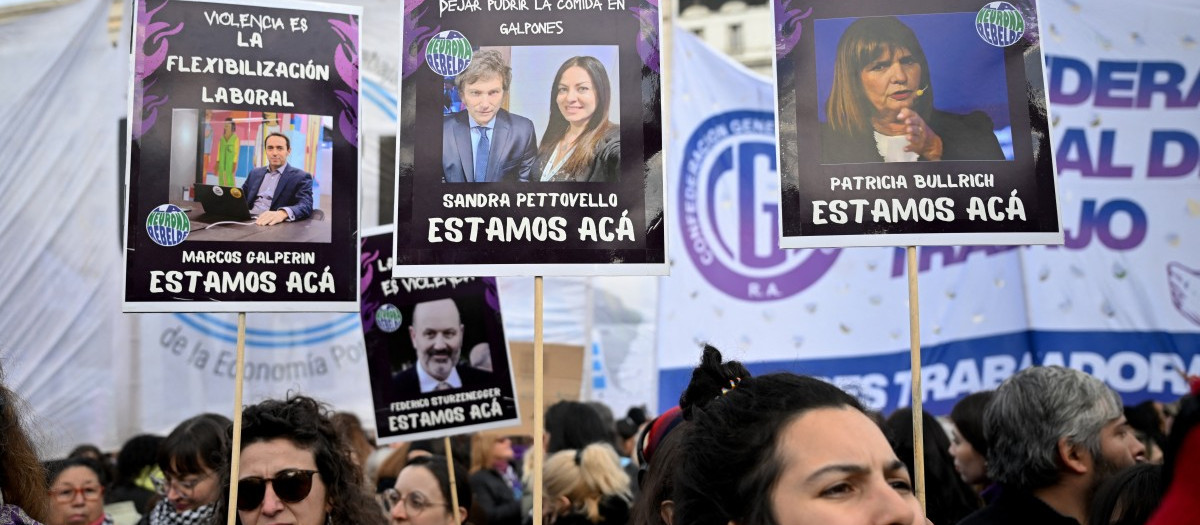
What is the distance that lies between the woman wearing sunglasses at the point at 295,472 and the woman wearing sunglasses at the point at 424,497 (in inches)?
44.0

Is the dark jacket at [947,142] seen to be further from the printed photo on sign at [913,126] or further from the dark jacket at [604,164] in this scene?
the dark jacket at [604,164]

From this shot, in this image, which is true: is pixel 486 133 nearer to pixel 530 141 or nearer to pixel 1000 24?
pixel 530 141

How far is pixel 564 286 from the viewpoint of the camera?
9.98 m

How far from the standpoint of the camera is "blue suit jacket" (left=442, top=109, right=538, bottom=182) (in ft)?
11.7

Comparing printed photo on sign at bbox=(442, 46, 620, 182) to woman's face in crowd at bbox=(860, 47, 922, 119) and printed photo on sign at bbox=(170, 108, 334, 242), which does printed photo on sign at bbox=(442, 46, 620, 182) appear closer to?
printed photo on sign at bbox=(170, 108, 334, 242)

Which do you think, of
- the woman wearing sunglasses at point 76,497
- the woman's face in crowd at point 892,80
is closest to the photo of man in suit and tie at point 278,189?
the woman's face in crowd at point 892,80

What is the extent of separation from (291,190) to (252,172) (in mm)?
152

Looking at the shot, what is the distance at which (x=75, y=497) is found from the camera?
5355 millimetres

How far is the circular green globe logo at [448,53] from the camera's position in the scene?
12.0ft

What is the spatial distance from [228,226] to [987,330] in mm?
4835

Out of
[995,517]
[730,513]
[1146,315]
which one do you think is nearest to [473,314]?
[995,517]

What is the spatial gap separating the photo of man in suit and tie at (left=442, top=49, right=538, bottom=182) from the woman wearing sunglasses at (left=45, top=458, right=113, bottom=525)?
3.00 m

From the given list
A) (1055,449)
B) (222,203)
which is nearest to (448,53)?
(222,203)

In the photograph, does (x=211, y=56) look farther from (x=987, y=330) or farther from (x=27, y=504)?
(x=987, y=330)
